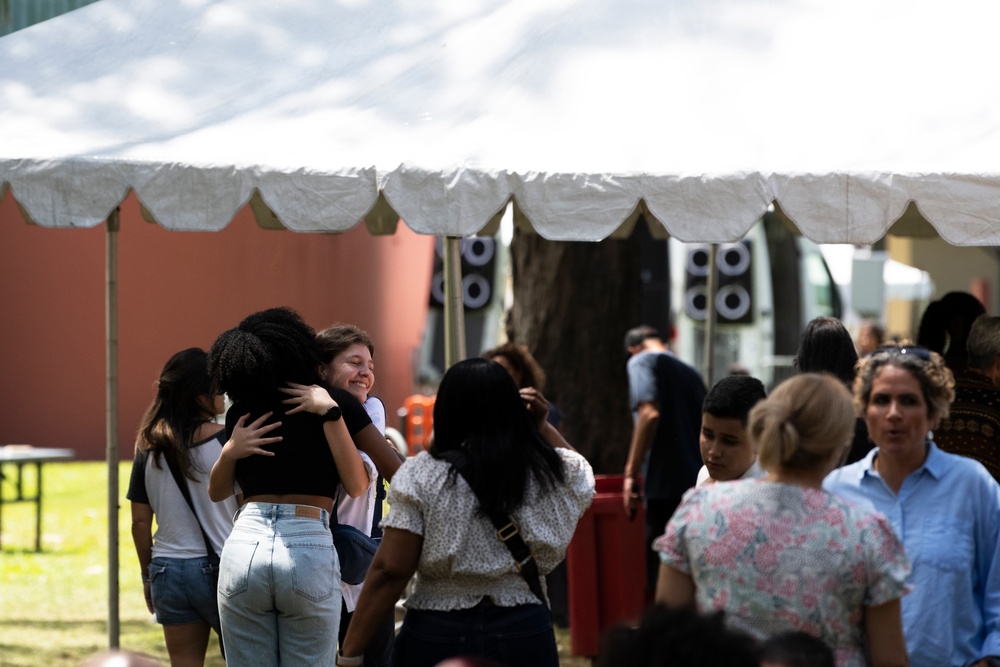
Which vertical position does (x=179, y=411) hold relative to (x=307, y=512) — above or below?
above

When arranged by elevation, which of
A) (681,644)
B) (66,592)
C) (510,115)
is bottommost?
(66,592)

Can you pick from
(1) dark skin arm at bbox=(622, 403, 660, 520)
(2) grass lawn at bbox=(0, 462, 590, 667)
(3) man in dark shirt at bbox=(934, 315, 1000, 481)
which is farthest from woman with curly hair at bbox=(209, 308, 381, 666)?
(1) dark skin arm at bbox=(622, 403, 660, 520)

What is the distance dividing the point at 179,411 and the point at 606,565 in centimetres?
258

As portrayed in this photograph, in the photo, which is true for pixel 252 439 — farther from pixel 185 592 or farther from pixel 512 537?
pixel 185 592

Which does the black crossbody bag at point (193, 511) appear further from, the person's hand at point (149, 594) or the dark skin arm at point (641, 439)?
the dark skin arm at point (641, 439)

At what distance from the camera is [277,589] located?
12.9 ft

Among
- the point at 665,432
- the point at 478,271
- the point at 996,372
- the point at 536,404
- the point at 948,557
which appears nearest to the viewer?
the point at 948,557

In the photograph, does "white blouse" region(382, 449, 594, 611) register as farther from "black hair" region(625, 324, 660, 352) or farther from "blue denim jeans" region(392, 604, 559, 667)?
"black hair" region(625, 324, 660, 352)

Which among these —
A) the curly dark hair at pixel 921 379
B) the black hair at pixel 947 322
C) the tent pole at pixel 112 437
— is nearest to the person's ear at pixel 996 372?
the black hair at pixel 947 322

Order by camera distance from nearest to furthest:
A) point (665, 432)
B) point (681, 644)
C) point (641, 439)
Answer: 1. point (681, 644)
2. point (641, 439)
3. point (665, 432)

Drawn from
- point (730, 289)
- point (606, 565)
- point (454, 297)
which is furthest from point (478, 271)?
point (454, 297)

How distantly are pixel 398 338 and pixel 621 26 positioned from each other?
37.9ft

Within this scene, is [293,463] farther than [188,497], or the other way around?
[188,497]

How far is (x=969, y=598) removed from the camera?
3.22m
